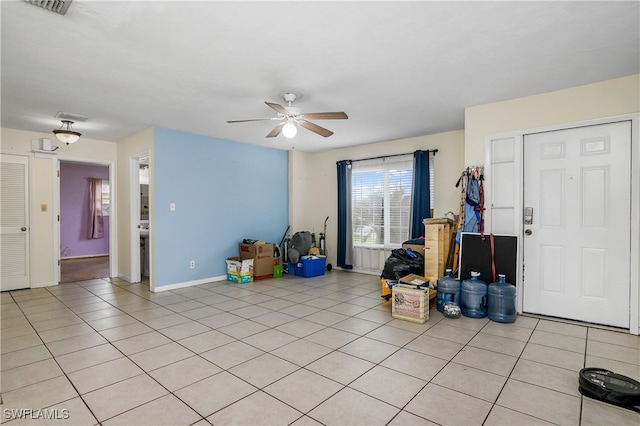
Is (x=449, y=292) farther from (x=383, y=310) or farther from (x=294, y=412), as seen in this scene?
(x=294, y=412)

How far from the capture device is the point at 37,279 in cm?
551

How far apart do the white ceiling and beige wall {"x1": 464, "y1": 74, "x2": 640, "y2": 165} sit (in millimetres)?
141

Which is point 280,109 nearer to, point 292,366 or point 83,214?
point 292,366

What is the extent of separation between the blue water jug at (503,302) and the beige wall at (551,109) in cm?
159

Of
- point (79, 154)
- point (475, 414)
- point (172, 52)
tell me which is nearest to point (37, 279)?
point (79, 154)

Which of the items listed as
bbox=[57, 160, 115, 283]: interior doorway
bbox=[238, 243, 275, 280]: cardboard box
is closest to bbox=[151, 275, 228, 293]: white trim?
bbox=[238, 243, 275, 280]: cardboard box

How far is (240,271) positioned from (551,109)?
5171 mm

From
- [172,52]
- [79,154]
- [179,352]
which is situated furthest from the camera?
[79,154]

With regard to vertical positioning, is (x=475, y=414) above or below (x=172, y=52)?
below

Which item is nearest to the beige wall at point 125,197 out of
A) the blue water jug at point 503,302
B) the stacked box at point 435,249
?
the stacked box at point 435,249

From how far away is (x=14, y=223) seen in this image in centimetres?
531

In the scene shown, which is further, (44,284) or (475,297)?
(44,284)

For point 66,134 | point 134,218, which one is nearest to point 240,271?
point 134,218

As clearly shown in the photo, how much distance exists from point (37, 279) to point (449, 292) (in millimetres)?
6704
